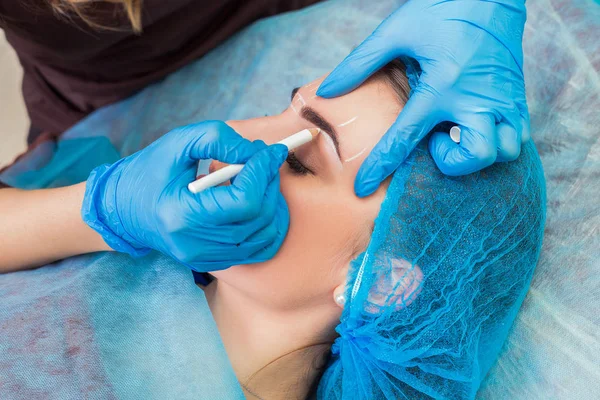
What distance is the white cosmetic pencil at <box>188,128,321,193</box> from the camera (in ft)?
3.17

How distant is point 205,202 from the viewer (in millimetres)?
957

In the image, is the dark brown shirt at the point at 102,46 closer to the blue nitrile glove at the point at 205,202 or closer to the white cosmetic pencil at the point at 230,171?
the blue nitrile glove at the point at 205,202

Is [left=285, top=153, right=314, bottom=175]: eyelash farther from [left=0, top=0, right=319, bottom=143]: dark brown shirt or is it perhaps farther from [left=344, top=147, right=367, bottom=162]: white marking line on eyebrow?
[left=0, top=0, right=319, bottom=143]: dark brown shirt

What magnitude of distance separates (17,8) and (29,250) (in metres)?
0.68

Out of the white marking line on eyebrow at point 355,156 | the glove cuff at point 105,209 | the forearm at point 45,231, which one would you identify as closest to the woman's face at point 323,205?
the white marking line on eyebrow at point 355,156

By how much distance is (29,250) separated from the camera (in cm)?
135

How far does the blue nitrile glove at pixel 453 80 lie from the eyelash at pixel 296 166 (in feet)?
0.36

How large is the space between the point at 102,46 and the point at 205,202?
3.04 feet

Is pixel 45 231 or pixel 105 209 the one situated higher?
pixel 105 209

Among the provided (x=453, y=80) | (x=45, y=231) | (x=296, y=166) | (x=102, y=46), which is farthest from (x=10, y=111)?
(x=453, y=80)

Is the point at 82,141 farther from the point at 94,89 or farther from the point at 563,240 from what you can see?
the point at 563,240

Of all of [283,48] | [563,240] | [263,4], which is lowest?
[563,240]

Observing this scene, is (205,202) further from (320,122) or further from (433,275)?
(433,275)

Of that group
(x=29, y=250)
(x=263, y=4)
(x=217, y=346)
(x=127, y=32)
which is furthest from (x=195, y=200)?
(x=263, y=4)
